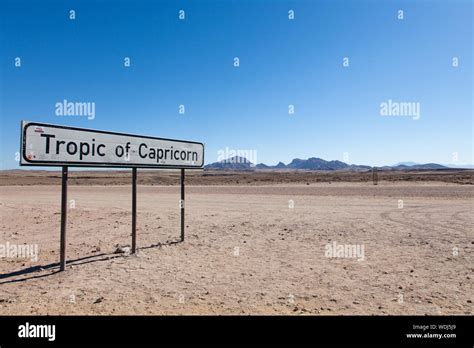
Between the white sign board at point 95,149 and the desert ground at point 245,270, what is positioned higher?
the white sign board at point 95,149

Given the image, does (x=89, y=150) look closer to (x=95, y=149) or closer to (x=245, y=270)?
(x=95, y=149)

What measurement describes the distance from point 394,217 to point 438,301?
8.26m

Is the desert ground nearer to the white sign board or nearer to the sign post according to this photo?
the sign post

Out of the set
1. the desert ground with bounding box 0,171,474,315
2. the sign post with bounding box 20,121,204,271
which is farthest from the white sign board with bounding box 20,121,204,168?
the desert ground with bounding box 0,171,474,315

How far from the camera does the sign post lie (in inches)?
212

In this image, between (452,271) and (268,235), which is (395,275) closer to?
(452,271)

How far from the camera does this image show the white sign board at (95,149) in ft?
17.6

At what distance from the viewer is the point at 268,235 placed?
934cm

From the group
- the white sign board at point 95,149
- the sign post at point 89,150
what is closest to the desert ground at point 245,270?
the sign post at point 89,150

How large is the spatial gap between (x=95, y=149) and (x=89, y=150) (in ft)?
0.46

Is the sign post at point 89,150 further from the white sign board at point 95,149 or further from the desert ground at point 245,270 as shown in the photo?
the desert ground at point 245,270

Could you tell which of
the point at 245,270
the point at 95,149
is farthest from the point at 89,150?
the point at 245,270

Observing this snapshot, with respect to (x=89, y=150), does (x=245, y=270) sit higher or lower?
lower

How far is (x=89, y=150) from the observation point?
250 inches
